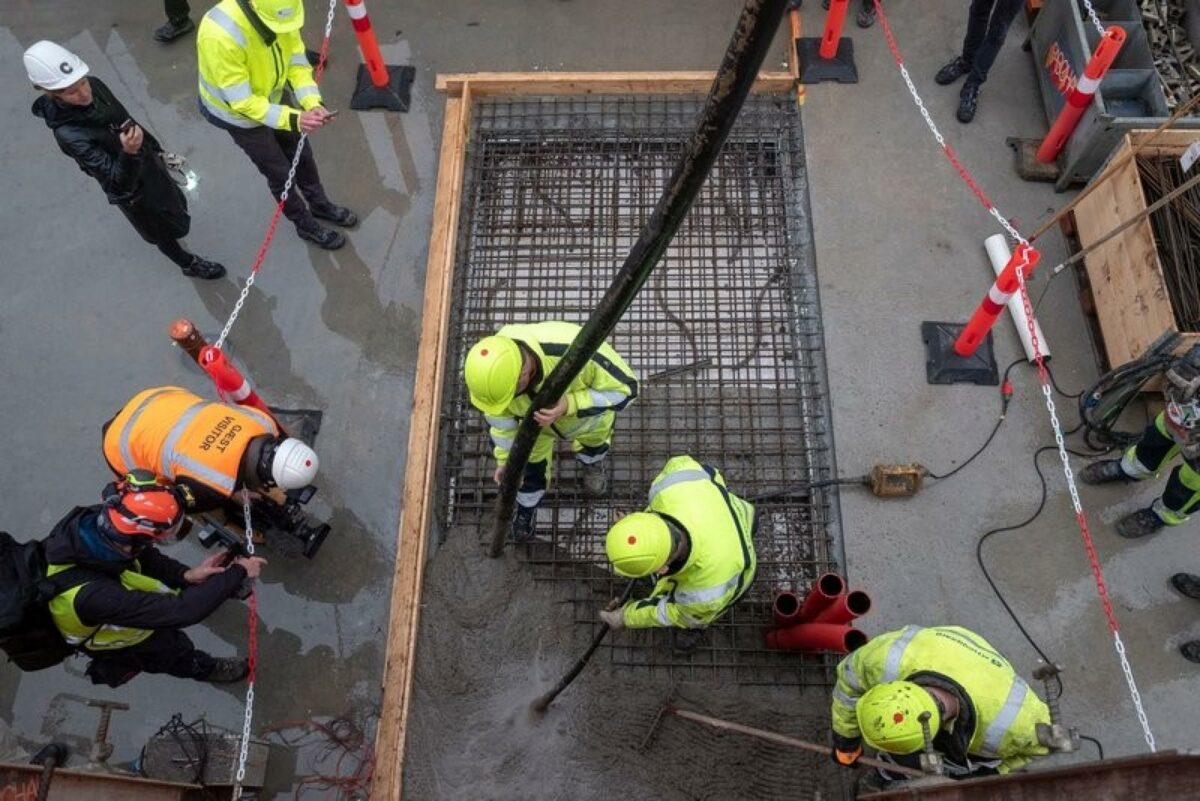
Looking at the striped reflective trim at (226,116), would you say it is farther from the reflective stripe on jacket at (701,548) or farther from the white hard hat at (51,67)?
the reflective stripe on jacket at (701,548)

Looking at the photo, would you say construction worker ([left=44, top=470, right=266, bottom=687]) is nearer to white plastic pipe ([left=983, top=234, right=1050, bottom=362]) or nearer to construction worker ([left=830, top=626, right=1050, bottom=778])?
construction worker ([left=830, top=626, right=1050, bottom=778])

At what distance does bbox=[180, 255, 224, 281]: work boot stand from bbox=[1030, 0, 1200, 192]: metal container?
6.13 metres

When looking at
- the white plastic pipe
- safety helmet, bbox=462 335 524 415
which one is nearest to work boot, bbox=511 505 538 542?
safety helmet, bbox=462 335 524 415

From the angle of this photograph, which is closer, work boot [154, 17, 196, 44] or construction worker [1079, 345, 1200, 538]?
construction worker [1079, 345, 1200, 538]

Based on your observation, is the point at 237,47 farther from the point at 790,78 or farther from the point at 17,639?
the point at 790,78

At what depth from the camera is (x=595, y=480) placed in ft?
15.9

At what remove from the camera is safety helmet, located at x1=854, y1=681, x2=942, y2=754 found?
2.91m

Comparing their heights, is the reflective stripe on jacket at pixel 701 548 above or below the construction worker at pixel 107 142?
below

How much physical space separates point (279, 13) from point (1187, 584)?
6103mm

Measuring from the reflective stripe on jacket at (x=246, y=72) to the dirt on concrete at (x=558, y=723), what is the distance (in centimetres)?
300

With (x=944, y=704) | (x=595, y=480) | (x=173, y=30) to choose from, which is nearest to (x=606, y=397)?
(x=595, y=480)

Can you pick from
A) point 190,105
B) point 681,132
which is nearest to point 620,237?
point 681,132

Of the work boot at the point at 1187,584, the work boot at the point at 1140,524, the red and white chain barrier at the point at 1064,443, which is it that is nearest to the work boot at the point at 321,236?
the red and white chain barrier at the point at 1064,443

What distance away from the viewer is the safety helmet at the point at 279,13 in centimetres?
434
